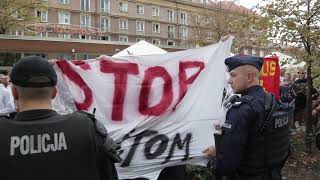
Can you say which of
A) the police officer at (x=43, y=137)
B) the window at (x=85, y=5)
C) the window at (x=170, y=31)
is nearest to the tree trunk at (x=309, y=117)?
the police officer at (x=43, y=137)

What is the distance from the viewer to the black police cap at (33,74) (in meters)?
2.31

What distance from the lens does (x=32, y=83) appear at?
230 cm

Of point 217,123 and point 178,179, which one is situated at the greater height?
point 217,123

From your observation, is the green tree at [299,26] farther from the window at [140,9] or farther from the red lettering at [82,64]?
the window at [140,9]

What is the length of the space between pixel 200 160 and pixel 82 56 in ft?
107

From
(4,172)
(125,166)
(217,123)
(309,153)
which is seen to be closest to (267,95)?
(217,123)

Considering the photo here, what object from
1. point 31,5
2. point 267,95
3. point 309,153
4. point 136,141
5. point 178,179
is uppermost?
point 31,5

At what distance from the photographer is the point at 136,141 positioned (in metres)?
4.71

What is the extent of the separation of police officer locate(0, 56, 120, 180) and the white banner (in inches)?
88.1

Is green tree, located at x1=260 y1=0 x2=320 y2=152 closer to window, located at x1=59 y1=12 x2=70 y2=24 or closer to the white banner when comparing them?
the white banner

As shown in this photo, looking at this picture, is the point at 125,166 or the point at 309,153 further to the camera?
the point at 309,153

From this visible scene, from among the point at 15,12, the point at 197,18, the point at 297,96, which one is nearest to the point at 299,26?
the point at 297,96

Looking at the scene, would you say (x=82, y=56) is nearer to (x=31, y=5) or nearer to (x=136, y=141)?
(x=31, y=5)

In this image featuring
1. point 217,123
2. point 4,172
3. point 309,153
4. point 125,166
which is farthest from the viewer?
point 309,153
